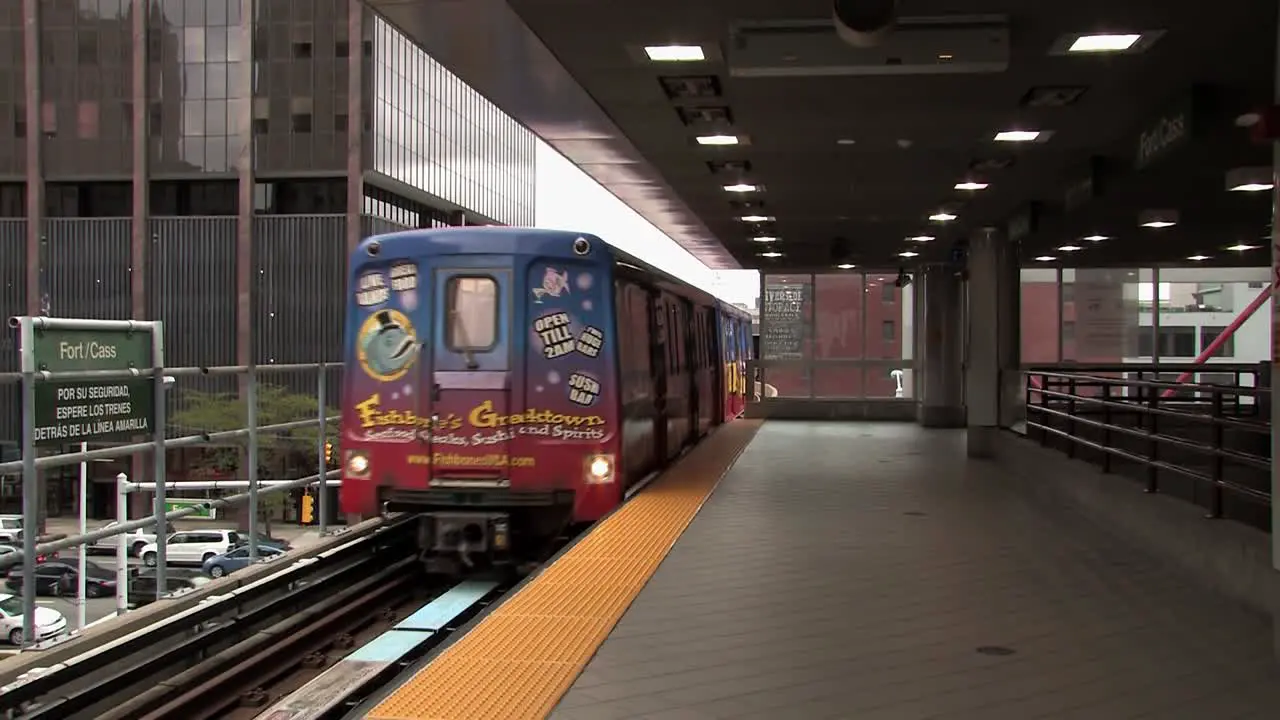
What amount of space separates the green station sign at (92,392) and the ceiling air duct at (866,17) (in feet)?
15.3

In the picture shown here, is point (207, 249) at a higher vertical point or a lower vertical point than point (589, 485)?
higher

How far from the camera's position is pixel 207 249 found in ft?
136

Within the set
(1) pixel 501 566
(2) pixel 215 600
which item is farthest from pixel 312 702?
(1) pixel 501 566

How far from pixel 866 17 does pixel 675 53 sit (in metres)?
1.85

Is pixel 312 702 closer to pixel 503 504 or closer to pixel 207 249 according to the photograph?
pixel 503 504

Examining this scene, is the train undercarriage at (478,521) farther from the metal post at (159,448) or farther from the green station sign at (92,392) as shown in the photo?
the green station sign at (92,392)

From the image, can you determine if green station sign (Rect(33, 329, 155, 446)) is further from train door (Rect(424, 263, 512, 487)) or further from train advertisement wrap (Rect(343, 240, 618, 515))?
train door (Rect(424, 263, 512, 487))

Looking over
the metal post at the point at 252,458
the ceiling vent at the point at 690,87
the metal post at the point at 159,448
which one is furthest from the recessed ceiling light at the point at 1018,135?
the metal post at the point at 159,448

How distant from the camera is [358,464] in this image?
30.5ft

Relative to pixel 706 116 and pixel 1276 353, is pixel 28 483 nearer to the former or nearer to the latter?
pixel 706 116

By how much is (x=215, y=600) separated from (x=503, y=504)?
248 cm

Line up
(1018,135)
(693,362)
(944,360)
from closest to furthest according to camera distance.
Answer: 1. (1018,135)
2. (693,362)
3. (944,360)

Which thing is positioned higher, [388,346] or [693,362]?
[388,346]

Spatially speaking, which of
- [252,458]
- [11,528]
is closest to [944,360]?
[252,458]
